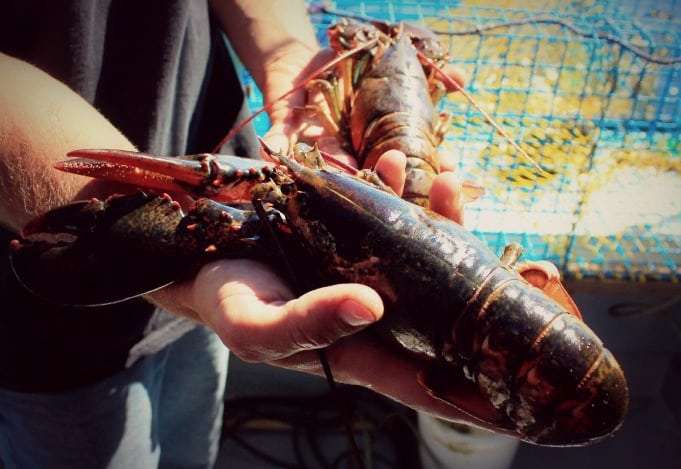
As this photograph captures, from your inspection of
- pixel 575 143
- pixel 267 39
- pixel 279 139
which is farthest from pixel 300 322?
pixel 575 143

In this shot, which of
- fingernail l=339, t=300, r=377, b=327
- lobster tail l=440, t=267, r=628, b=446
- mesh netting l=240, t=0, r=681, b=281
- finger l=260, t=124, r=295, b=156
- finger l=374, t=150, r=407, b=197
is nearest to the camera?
fingernail l=339, t=300, r=377, b=327

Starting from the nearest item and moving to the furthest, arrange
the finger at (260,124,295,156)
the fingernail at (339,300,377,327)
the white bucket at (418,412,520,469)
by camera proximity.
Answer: the fingernail at (339,300,377,327) → the finger at (260,124,295,156) → the white bucket at (418,412,520,469)

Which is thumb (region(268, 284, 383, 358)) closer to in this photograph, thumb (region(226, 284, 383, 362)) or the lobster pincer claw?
thumb (region(226, 284, 383, 362))

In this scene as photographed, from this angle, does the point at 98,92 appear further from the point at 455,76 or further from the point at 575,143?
the point at 575,143

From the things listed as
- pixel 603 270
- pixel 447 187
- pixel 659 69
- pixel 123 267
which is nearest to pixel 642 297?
pixel 603 270

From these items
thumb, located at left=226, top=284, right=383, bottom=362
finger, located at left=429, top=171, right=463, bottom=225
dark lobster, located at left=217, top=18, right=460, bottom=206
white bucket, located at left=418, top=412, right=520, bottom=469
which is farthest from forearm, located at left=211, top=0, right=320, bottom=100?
white bucket, located at left=418, top=412, right=520, bottom=469

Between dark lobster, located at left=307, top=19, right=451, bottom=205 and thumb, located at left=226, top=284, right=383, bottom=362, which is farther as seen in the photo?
dark lobster, located at left=307, top=19, right=451, bottom=205
